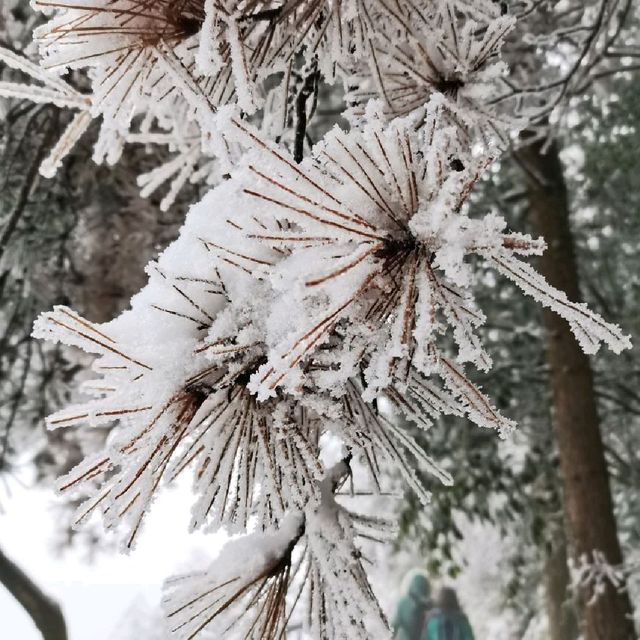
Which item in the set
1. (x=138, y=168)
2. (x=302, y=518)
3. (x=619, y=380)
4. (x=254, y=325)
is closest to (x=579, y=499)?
(x=619, y=380)

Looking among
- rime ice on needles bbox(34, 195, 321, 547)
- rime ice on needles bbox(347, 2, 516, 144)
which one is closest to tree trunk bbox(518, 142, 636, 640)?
rime ice on needles bbox(347, 2, 516, 144)

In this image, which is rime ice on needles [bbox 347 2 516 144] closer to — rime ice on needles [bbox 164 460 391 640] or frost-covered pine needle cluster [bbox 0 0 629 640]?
frost-covered pine needle cluster [bbox 0 0 629 640]

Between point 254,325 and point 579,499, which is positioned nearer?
point 254,325

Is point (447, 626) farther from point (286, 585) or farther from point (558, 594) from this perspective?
point (286, 585)

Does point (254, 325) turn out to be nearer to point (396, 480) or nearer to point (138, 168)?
point (138, 168)

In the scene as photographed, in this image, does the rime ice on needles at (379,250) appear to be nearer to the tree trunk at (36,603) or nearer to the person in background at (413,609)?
the tree trunk at (36,603)

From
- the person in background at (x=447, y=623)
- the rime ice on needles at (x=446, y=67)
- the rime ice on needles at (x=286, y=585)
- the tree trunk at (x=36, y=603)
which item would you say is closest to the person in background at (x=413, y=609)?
the person in background at (x=447, y=623)
